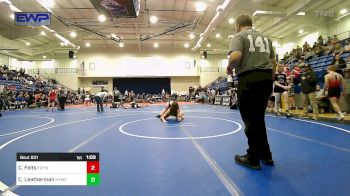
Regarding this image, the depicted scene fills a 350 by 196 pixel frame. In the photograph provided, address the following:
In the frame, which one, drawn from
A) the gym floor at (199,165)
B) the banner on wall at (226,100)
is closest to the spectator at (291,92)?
the banner on wall at (226,100)

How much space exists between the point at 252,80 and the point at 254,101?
26 centimetres

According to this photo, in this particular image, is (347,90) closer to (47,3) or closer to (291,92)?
(291,92)

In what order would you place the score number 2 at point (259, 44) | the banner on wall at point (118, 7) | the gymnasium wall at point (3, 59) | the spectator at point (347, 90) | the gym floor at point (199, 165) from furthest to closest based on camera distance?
1. the gymnasium wall at point (3, 59)
2. the banner on wall at point (118, 7)
3. the spectator at point (347, 90)
4. the score number 2 at point (259, 44)
5. the gym floor at point (199, 165)

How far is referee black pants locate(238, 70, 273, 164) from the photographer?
3.12 meters

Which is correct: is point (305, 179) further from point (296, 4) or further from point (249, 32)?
point (296, 4)

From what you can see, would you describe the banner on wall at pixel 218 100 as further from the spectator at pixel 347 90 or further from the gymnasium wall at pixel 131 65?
the gymnasium wall at pixel 131 65

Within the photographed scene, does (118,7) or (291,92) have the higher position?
(118,7)

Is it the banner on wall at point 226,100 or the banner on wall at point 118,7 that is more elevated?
the banner on wall at point 118,7

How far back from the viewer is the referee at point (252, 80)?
3121mm

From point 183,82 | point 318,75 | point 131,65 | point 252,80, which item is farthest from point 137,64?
point 252,80

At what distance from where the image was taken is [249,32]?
3.25 meters

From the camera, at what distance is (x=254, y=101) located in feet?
10.3
